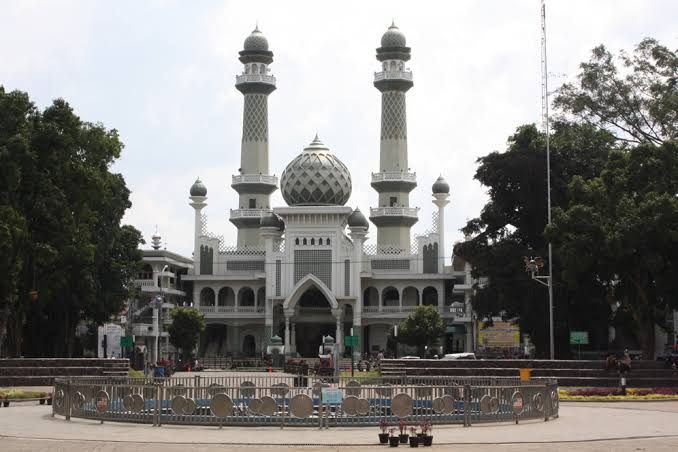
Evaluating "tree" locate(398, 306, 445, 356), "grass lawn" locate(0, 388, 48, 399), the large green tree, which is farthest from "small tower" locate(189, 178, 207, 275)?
"grass lawn" locate(0, 388, 48, 399)

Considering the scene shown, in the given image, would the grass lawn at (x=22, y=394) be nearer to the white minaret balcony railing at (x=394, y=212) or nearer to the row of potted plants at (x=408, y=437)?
the row of potted plants at (x=408, y=437)

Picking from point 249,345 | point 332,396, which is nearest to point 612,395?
point 332,396

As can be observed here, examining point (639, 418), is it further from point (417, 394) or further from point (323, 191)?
point (323, 191)

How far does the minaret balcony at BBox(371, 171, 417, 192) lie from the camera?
9375cm

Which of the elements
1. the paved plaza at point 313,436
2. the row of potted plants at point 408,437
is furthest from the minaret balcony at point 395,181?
the row of potted plants at point 408,437

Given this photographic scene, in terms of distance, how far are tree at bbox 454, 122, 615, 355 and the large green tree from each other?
18.5 metres

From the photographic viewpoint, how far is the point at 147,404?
901 inches

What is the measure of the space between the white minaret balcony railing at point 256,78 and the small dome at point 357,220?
17038 millimetres

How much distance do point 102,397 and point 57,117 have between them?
23249mm

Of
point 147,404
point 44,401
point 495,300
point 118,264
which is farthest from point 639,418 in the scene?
point 118,264

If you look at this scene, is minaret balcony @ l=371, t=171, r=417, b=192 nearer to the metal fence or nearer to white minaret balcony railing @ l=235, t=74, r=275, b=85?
white minaret balcony railing @ l=235, t=74, r=275, b=85

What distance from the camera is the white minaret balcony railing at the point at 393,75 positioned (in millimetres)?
94750

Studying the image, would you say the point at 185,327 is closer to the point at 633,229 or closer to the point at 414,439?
the point at 633,229

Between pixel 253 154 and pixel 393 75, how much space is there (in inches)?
577
